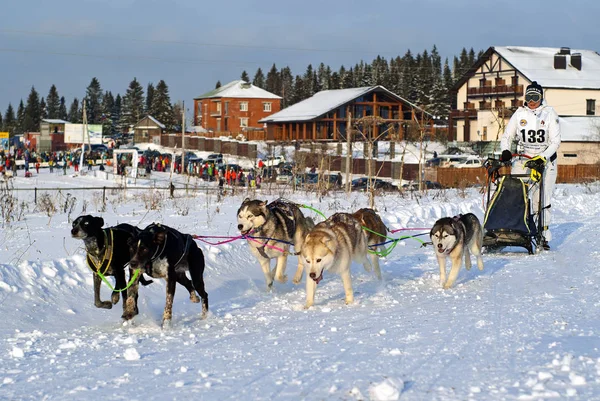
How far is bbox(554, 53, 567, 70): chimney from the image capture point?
57406 millimetres

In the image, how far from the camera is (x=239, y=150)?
57281 mm

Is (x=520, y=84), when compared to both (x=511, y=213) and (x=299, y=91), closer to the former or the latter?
(x=511, y=213)

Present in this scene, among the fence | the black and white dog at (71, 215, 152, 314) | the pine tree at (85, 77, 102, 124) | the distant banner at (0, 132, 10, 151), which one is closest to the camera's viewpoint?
the black and white dog at (71, 215, 152, 314)

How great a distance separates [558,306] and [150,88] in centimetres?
12500

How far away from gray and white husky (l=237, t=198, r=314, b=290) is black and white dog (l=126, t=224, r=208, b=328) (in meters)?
1.36

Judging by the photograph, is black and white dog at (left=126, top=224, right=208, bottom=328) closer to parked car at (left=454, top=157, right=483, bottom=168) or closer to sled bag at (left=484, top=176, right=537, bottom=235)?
sled bag at (left=484, top=176, right=537, bottom=235)

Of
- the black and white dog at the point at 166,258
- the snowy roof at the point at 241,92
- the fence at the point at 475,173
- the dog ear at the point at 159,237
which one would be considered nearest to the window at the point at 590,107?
the fence at the point at 475,173

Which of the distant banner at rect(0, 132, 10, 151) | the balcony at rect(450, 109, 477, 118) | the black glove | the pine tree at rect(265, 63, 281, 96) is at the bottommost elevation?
the black glove

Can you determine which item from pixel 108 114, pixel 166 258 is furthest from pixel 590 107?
pixel 108 114

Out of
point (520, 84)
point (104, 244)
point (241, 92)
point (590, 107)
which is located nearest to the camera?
point (104, 244)

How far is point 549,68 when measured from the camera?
58.0m

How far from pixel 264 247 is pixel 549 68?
178 feet

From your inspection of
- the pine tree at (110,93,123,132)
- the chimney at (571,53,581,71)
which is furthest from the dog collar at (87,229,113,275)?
the pine tree at (110,93,123,132)

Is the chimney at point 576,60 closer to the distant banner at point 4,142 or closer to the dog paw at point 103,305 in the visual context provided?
the distant banner at point 4,142
